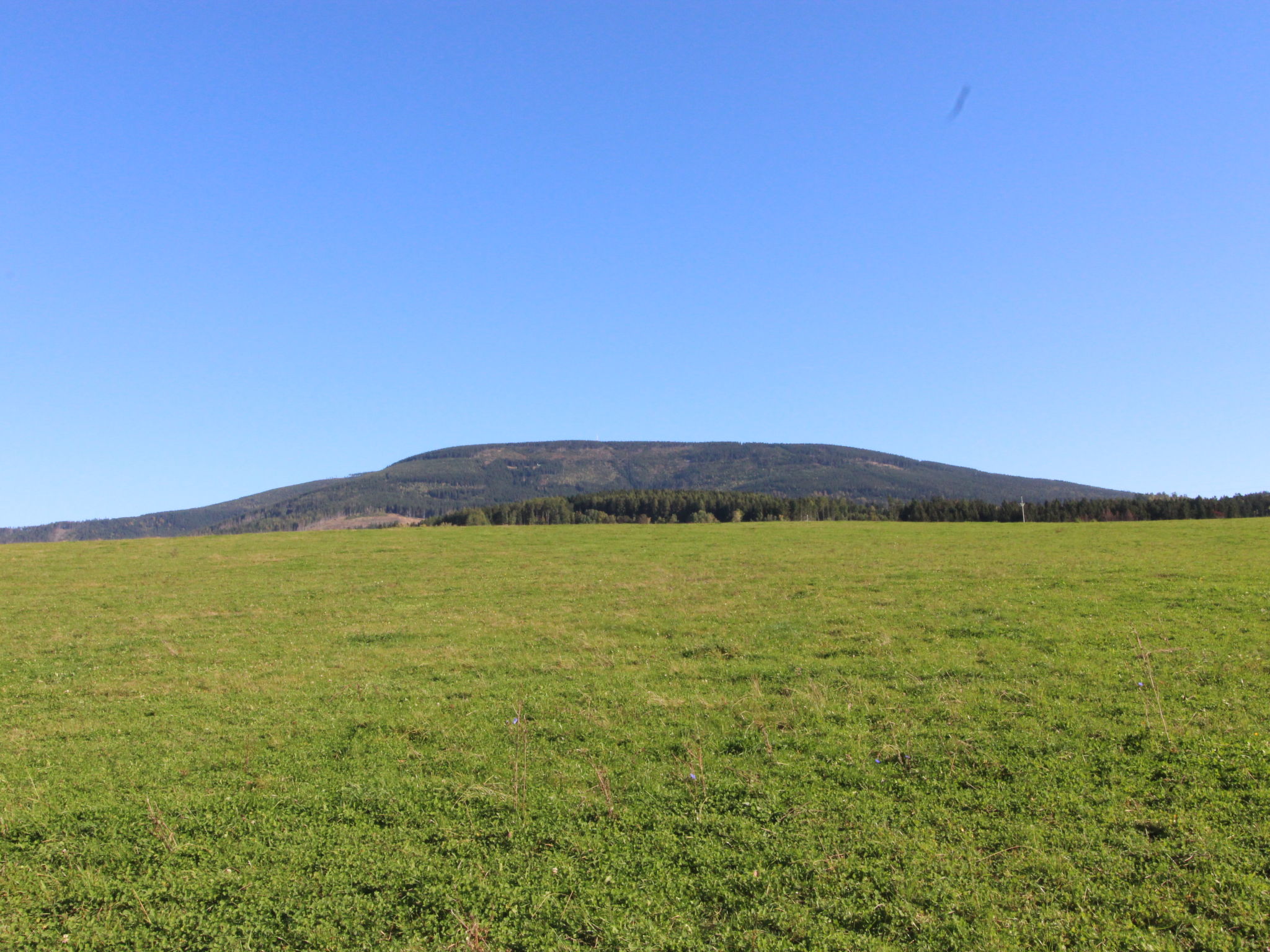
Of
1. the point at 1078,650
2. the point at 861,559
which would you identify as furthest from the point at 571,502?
the point at 1078,650

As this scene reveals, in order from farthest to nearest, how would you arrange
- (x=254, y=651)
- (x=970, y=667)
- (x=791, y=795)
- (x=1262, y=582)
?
(x=1262, y=582) < (x=254, y=651) < (x=970, y=667) < (x=791, y=795)

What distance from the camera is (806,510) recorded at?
11550 centimetres

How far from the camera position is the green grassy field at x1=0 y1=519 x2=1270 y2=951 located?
743cm

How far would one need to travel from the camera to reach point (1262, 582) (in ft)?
84.2

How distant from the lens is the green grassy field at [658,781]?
743 cm

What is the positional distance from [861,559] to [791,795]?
34.5 meters

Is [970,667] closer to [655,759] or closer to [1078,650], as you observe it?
[1078,650]

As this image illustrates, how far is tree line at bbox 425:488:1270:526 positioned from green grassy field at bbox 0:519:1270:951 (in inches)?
2791

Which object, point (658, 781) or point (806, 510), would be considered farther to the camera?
point (806, 510)

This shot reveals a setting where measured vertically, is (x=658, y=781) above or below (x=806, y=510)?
below

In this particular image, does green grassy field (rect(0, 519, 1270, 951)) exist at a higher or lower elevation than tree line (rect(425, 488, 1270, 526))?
lower

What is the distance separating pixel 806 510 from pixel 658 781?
4263 inches

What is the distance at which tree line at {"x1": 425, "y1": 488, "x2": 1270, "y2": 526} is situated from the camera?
99.6 meters

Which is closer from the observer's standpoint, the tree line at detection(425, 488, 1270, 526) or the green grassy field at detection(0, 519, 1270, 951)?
the green grassy field at detection(0, 519, 1270, 951)
